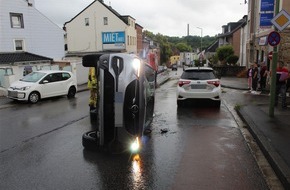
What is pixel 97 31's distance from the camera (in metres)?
47.9

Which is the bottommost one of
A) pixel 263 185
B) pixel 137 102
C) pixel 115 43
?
pixel 263 185

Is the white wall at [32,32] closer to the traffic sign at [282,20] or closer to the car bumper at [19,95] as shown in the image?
the car bumper at [19,95]

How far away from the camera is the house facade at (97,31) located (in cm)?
4606

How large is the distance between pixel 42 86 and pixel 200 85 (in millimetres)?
8174

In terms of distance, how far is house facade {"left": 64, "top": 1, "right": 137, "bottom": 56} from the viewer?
46.1 meters

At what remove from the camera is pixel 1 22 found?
26875 millimetres

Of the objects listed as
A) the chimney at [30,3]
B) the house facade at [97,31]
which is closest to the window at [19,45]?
the chimney at [30,3]

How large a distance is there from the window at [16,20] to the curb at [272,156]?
85.6ft

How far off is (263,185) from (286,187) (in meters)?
0.34

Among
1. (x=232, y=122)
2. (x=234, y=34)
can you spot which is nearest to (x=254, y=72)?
(x=232, y=122)

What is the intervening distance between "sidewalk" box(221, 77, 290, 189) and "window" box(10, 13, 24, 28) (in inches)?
965

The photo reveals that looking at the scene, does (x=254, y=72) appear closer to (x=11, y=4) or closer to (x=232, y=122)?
(x=232, y=122)

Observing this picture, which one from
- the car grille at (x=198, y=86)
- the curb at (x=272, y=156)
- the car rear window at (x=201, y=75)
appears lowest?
the curb at (x=272, y=156)

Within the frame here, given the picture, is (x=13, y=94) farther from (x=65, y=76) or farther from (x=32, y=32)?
(x=32, y=32)
